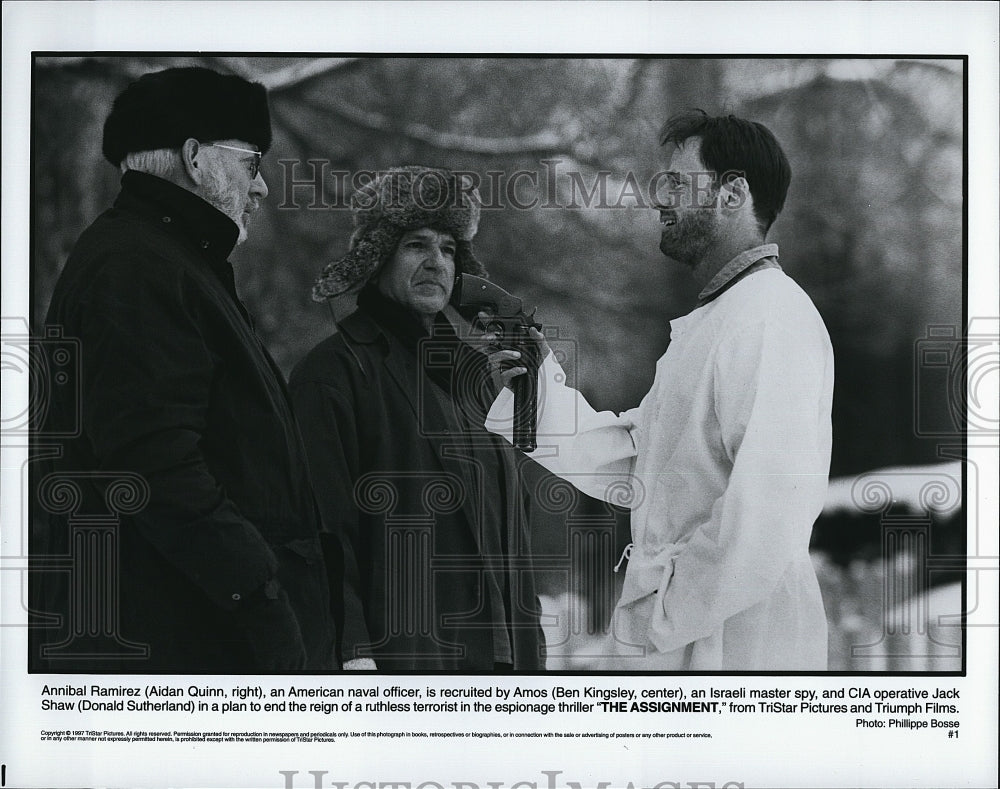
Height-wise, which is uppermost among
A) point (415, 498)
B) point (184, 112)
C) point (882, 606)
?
point (184, 112)

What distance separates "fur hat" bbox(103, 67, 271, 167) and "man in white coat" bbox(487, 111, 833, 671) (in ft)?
3.66

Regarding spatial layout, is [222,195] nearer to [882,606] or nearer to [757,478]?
[757,478]

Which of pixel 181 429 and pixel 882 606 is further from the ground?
pixel 181 429

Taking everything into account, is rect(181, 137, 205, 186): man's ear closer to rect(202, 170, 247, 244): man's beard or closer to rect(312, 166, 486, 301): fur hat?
rect(202, 170, 247, 244): man's beard

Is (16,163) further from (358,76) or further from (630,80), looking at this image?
(630,80)

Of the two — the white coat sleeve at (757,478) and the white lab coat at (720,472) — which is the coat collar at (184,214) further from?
the white coat sleeve at (757,478)

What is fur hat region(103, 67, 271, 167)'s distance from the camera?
3.37m

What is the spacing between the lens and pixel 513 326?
133 inches

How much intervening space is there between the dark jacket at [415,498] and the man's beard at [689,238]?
0.71 metres

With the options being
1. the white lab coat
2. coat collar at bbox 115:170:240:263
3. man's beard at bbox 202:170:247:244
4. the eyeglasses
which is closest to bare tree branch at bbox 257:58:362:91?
the eyeglasses

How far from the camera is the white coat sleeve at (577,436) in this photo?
3377 mm

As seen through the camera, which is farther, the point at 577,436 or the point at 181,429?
the point at 577,436

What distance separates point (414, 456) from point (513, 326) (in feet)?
1.72

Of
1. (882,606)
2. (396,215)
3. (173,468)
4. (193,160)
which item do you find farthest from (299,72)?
(882,606)
